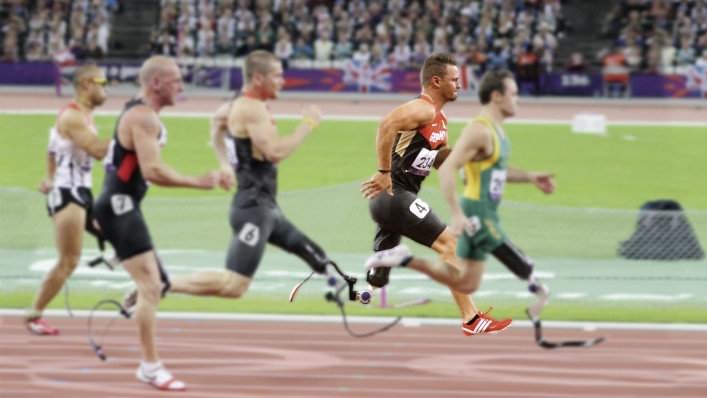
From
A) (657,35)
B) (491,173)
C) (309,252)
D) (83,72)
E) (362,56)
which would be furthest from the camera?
(657,35)

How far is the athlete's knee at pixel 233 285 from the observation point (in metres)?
11.8

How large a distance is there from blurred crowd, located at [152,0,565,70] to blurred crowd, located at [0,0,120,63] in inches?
106

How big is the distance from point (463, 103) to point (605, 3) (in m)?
12.7

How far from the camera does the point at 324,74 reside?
53.6 meters

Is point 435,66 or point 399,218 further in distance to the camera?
point 399,218

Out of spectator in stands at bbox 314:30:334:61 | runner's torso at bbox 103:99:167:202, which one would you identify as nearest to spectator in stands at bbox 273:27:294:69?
spectator in stands at bbox 314:30:334:61

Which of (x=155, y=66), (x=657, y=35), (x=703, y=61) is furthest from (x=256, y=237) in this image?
(x=657, y=35)

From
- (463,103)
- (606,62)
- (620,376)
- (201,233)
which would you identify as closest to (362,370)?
(620,376)

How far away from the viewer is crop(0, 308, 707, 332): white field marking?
17344 millimetres

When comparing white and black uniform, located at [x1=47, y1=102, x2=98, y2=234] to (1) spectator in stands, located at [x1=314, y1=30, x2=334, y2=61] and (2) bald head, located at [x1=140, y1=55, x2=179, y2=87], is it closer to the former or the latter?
(2) bald head, located at [x1=140, y1=55, x2=179, y2=87]

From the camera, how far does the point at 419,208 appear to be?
12.1 ft

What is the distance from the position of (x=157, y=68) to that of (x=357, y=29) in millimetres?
46807

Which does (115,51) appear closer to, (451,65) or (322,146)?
(322,146)

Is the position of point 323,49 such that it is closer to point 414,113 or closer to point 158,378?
point 158,378
